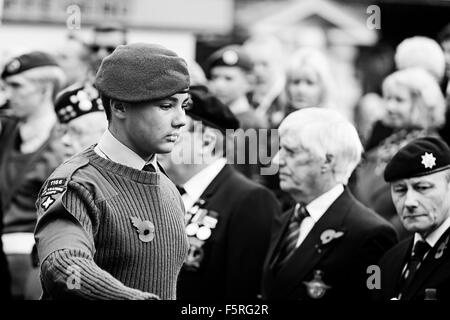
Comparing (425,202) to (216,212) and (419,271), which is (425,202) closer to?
(419,271)

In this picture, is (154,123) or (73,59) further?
(73,59)

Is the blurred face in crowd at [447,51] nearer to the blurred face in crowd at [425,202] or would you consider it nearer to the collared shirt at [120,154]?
the blurred face in crowd at [425,202]

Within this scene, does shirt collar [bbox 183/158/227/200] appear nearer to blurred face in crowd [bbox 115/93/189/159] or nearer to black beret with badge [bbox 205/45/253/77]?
blurred face in crowd [bbox 115/93/189/159]

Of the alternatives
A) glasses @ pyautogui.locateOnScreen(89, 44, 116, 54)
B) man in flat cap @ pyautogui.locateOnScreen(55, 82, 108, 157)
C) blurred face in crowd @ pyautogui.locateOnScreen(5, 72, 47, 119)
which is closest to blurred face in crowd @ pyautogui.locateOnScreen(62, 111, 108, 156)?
man in flat cap @ pyautogui.locateOnScreen(55, 82, 108, 157)

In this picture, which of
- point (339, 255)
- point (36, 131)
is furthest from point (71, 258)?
point (36, 131)

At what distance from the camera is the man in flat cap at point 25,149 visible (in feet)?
17.0

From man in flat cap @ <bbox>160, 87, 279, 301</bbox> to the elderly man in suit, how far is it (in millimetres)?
123

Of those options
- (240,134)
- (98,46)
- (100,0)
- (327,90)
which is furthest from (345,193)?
(100,0)

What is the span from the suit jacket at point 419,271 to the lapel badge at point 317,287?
21cm

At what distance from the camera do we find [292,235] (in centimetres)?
450

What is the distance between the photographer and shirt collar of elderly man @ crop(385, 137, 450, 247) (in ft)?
13.3

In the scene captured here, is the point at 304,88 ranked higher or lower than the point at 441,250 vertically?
higher

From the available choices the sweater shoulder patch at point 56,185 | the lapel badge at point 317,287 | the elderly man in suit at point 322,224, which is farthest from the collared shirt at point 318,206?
the sweater shoulder patch at point 56,185

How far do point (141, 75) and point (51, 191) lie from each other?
1.31 feet
